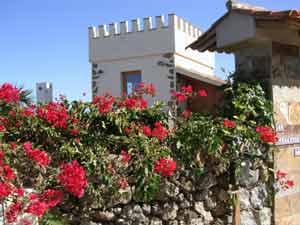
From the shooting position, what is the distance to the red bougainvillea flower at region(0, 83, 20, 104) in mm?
3613

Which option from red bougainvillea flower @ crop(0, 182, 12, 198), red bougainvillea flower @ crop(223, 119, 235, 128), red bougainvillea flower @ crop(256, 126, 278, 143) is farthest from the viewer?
red bougainvillea flower @ crop(256, 126, 278, 143)

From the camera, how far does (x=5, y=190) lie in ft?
8.63

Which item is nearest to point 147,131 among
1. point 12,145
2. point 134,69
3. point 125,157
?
point 125,157

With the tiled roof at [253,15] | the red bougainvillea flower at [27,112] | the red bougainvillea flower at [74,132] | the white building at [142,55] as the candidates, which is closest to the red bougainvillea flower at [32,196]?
the red bougainvillea flower at [74,132]

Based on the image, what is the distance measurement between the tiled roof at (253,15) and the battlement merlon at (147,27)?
10485 mm

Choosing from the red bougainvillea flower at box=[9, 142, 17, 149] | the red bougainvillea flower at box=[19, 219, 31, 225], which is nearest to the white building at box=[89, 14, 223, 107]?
the red bougainvillea flower at box=[9, 142, 17, 149]

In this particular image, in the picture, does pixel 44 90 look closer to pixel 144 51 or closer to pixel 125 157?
pixel 125 157

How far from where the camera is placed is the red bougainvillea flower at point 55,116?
368cm

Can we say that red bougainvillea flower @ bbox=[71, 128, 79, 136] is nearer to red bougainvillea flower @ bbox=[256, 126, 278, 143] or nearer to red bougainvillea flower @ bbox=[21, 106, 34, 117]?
red bougainvillea flower @ bbox=[21, 106, 34, 117]

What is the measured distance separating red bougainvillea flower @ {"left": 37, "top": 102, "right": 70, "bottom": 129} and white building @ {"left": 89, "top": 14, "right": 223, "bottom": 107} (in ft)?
35.7

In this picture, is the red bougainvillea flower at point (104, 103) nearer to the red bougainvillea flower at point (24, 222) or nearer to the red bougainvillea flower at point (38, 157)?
the red bougainvillea flower at point (38, 157)

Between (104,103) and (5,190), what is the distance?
5.28 feet

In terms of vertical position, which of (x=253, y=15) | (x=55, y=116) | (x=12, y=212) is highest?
(x=253, y=15)

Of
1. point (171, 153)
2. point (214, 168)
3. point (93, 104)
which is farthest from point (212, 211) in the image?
point (93, 104)
